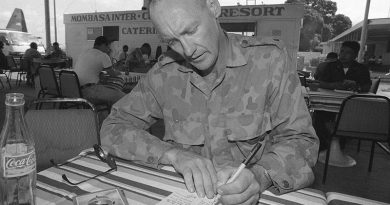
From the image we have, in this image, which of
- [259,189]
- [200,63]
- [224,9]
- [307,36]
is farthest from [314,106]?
[307,36]

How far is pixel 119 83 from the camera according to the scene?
4.73 metres

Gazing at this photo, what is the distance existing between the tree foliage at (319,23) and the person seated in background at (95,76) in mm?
36311

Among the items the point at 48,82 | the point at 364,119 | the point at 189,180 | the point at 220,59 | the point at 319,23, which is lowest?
the point at 364,119

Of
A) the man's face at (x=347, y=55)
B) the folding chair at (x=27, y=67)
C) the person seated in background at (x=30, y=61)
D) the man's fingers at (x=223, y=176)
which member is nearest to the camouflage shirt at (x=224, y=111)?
the man's fingers at (x=223, y=176)

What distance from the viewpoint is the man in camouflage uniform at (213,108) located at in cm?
109

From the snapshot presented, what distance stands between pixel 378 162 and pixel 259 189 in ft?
12.7

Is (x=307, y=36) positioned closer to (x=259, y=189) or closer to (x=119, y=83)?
(x=119, y=83)

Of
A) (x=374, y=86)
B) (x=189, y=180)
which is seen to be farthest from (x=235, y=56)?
(x=374, y=86)

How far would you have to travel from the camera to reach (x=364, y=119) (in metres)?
3.28

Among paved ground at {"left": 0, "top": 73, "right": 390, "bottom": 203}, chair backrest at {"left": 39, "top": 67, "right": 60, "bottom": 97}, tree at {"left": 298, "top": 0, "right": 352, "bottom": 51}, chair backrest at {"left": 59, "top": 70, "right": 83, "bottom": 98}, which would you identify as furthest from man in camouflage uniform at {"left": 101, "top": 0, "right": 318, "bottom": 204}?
tree at {"left": 298, "top": 0, "right": 352, "bottom": 51}

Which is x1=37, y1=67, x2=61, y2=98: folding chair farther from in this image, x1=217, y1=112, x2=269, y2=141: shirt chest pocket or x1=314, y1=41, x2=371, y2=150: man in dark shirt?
x1=314, y1=41, x2=371, y2=150: man in dark shirt

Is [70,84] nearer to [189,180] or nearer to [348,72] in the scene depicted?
[189,180]

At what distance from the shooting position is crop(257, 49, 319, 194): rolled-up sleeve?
1.02m

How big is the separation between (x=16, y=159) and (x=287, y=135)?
3.06 feet
